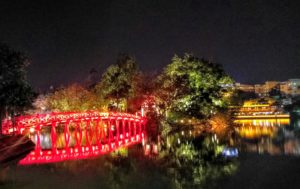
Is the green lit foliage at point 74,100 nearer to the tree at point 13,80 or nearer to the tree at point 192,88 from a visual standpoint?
the tree at point 192,88

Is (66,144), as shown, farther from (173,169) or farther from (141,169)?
(173,169)

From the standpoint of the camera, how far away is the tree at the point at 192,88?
37406 millimetres

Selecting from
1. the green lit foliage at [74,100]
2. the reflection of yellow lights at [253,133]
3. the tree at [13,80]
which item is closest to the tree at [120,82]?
the green lit foliage at [74,100]

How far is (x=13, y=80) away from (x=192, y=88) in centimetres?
1987

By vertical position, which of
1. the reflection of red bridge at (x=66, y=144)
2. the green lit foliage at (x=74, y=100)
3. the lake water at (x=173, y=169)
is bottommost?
the lake water at (x=173, y=169)

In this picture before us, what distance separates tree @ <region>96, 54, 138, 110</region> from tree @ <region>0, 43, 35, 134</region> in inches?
702

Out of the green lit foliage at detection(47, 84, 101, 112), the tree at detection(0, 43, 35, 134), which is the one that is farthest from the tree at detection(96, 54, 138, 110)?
the tree at detection(0, 43, 35, 134)

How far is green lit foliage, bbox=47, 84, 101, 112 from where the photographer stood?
42.5 meters

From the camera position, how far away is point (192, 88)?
3750 centimetres

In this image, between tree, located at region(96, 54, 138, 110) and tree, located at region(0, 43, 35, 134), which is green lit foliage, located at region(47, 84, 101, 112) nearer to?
tree, located at region(96, 54, 138, 110)

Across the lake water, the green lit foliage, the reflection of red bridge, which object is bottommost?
the lake water

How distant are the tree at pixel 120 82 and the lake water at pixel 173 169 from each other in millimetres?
11976

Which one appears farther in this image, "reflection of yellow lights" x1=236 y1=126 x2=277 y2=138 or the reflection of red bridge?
"reflection of yellow lights" x1=236 y1=126 x2=277 y2=138

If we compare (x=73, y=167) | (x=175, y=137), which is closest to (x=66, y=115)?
(x=73, y=167)
